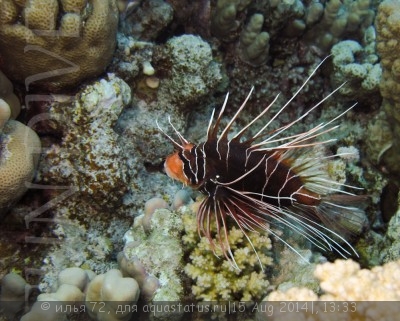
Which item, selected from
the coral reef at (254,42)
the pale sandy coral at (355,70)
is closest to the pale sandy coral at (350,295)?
the pale sandy coral at (355,70)

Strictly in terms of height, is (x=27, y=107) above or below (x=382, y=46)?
below

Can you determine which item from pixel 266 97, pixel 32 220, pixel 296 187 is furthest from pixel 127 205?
pixel 266 97

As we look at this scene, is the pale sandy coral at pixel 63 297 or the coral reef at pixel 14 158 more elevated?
the coral reef at pixel 14 158

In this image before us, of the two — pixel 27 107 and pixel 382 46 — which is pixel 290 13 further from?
pixel 27 107

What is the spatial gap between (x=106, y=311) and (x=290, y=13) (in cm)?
375

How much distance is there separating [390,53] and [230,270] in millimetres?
2395

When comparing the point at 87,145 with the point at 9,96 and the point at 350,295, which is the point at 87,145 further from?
the point at 350,295

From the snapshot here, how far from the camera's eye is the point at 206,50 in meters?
4.13

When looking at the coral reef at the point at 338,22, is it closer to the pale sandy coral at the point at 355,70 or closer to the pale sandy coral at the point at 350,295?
the pale sandy coral at the point at 355,70

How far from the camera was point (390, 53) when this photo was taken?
3516mm

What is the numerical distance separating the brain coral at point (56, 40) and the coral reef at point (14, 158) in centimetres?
49

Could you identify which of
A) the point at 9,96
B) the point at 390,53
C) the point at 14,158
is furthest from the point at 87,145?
the point at 390,53

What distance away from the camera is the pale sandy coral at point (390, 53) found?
134 inches

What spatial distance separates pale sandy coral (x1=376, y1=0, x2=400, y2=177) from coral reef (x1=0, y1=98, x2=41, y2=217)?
3183mm
